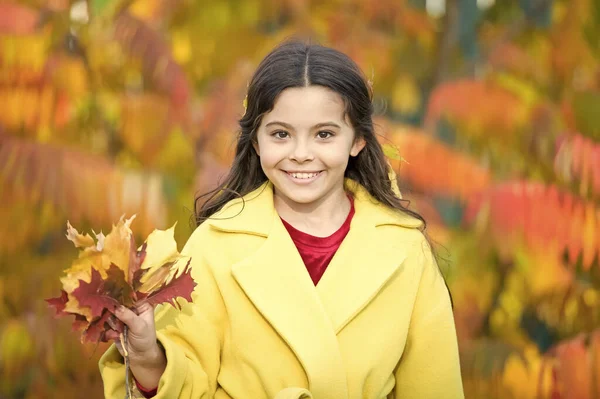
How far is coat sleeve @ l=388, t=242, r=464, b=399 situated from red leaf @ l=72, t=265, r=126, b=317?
1050 mm

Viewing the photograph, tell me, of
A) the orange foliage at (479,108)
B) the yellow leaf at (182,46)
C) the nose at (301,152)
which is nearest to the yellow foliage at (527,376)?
the orange foliage at (479,108)

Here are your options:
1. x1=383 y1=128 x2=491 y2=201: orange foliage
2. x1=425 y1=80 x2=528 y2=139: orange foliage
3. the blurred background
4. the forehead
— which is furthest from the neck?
x1=425 y1=80 x2=528 y2=139: orange foliage

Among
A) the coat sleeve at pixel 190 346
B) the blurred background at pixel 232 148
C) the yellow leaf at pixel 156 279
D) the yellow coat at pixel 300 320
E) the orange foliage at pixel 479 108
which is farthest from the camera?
the orange foliage at pixel 479 108

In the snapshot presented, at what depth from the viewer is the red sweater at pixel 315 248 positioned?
3188 millimetres

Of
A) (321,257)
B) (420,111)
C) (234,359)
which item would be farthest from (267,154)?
(420,111)

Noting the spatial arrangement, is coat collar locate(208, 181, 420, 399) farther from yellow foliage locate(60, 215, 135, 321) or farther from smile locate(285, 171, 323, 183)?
yellow foliage locate(60, 215, 135, 321)

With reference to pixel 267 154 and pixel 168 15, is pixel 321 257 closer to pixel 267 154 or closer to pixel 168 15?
pixel 267 154

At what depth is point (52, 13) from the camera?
5832 millimetres

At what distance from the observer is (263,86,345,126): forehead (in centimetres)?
307

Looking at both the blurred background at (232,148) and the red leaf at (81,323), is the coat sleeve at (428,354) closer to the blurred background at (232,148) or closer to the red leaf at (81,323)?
the red leaf at (81,323)

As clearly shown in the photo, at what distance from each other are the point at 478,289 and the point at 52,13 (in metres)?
2.93

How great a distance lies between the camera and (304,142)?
3.08 meters

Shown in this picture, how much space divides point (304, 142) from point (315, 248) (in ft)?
1.14

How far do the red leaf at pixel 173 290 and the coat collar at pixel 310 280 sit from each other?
36cm
